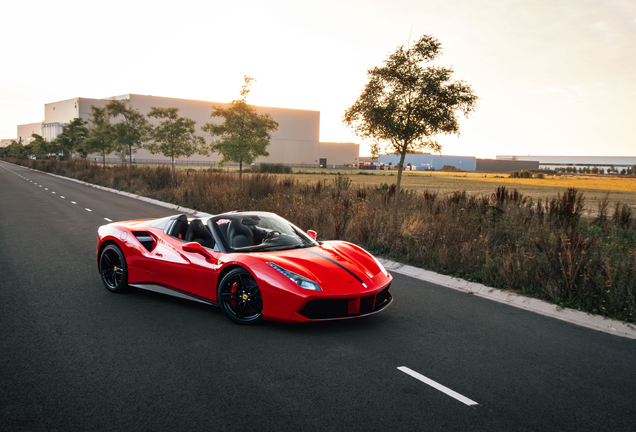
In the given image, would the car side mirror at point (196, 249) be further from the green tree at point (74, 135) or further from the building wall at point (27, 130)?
the building wall at point (27, 130)

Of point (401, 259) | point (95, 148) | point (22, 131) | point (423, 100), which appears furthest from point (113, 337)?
point (22, 131)

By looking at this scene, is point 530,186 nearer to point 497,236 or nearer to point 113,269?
point 497,236

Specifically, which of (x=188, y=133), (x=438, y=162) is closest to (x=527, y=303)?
(x=188, y=133)

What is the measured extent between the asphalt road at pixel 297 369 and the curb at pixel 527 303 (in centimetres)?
27

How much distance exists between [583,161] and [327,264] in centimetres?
13962

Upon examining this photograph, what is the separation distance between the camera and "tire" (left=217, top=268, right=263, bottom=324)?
482 centimetres

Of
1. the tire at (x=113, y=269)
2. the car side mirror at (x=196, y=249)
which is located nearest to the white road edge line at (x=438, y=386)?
the car side mirror at (x=196, y=249)

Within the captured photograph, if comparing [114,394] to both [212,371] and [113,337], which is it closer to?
[212,371]

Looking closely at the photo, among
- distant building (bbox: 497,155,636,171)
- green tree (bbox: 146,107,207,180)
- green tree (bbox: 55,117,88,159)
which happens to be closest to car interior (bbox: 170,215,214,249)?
green tree (bbox: 146,107,207,180)

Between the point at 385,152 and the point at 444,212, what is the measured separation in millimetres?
2499

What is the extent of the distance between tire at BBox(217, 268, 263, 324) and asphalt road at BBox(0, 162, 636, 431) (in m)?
0.18

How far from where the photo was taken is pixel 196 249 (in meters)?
5.05

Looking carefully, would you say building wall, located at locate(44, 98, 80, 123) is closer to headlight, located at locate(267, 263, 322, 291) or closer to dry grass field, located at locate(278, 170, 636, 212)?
dry grass field, located at locate(278, 170, 636, 212)

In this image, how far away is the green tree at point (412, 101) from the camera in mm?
11078
